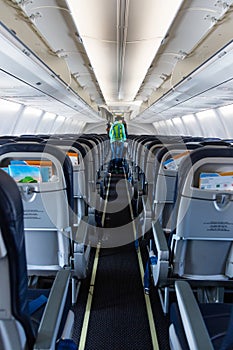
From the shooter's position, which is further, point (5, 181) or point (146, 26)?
point (146, 26)

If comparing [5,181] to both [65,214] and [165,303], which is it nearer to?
[65,214]

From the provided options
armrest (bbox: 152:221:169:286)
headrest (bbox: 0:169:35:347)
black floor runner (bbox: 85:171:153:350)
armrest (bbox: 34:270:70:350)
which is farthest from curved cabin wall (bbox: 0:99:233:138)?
headrest (bbox: 0:169:35:347)

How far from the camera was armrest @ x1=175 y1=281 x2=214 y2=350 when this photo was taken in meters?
1.52

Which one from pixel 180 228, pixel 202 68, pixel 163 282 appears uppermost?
pixel 202 68

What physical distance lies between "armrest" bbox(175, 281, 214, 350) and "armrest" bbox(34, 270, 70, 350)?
0.65 meters

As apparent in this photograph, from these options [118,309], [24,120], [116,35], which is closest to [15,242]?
[118,309]

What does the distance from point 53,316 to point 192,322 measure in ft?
2.29

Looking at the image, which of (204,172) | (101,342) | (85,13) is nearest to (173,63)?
(85,13)

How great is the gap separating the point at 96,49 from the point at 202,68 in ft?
8.06

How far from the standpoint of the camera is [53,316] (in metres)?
1.62

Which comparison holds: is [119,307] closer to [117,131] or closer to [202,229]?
[202,229]

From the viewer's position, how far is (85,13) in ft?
14.1

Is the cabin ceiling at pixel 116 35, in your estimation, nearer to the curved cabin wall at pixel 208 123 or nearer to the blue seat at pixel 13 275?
the blue seat at pixel 13 275

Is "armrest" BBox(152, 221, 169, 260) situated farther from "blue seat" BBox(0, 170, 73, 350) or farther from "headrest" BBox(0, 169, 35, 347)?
"headrest" BBox(0, 169, 35, 347)
